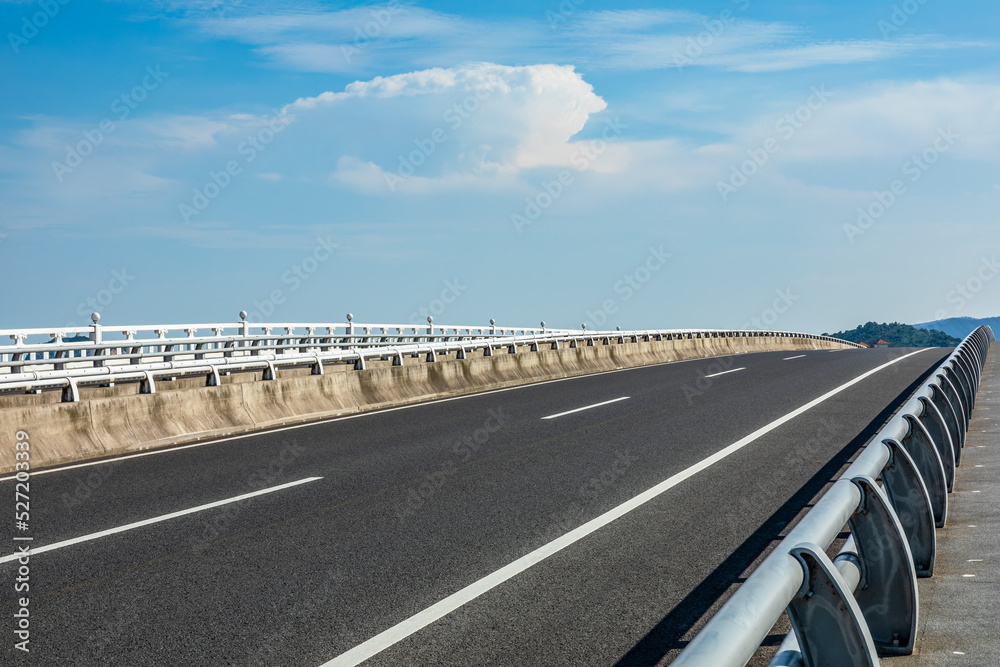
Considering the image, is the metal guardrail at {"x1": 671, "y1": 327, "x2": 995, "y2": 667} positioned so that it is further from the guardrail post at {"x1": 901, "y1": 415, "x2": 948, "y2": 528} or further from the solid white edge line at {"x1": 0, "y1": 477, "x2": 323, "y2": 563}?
the solid white edge line at {"x1": 0, "y1": 477, "x2": 323, "y2": 563}

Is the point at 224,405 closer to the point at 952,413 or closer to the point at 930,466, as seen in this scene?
the point at 952,413

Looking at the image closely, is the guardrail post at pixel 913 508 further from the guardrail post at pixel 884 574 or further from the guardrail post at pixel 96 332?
the guardrail post at pixel 96 332

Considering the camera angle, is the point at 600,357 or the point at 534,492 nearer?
the point at 534,492

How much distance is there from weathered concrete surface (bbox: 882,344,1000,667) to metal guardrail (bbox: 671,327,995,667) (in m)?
0.18

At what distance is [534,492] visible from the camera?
9.55 meters

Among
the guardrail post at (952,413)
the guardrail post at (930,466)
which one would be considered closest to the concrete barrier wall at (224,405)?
the guardrail post at (930,466)

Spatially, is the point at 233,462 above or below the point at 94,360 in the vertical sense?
below

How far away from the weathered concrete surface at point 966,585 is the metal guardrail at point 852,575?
0.60ft

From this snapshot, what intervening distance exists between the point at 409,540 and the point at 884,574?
13.5ft

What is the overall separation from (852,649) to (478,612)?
288cm

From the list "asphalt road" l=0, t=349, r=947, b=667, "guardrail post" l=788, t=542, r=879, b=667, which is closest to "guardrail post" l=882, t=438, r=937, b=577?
"asphalt road" l=0, t=349, r=947, b=667

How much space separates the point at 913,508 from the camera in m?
5.84

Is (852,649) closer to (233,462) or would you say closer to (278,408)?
(233,462)

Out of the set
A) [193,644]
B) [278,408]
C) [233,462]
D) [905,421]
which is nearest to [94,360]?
[278,408]
